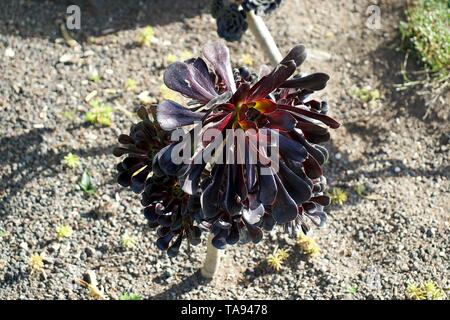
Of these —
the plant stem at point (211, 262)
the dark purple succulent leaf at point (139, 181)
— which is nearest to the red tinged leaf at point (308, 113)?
the dark purple succulent leaf at point (139, 181)

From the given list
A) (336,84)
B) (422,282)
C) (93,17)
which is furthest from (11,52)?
(422,282)

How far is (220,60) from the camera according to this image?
257cm

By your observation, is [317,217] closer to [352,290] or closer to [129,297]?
[352,290]

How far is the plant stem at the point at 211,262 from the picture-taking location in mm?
3455

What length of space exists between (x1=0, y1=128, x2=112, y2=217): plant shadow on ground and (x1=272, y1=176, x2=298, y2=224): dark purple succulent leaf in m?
1.96

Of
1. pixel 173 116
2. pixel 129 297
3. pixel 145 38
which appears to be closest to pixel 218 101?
pixel 173 116

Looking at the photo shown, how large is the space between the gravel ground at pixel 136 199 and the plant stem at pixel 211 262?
72 millimetres

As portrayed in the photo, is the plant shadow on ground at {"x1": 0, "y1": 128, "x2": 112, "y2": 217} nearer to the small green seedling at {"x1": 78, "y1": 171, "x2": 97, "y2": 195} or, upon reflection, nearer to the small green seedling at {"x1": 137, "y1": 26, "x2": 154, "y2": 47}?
the small green seedling at {"x1": 78, "y1": 171, "x2": 97, "y2": 195}

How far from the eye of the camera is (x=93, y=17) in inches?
194

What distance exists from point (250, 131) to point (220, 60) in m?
0.33

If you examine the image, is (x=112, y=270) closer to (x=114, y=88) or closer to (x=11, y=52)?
(x=114, y=88)

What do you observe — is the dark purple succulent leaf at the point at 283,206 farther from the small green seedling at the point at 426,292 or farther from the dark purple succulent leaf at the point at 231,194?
the small green seedling at the point at 426,292

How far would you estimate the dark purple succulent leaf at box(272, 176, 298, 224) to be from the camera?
7.86ft

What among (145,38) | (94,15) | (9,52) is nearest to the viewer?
(9,52)
